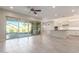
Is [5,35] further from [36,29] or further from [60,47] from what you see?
[60,47]

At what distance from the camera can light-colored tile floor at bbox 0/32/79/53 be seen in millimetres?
3441

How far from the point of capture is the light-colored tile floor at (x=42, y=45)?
344 centimetres

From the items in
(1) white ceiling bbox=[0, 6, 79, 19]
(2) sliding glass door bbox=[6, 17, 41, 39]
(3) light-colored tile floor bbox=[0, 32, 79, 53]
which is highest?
(1) white ceiling bbox=[0, 6, 79, 19]

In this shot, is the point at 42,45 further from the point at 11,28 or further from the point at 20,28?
the point at 11,28

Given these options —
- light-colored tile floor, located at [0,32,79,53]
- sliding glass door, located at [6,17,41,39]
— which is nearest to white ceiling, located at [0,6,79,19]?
sliding glass door, located at [6,17,41,39]

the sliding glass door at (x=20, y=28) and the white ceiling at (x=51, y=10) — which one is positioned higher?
the white ceiling at (x=51, y=10)

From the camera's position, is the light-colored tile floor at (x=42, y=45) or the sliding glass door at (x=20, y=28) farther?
the sliding glass door at (x=20, y=28)

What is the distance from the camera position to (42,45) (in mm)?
3568

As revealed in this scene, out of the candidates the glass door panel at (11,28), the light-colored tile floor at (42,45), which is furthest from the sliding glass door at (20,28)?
the light-colored tile floor at (42,45)

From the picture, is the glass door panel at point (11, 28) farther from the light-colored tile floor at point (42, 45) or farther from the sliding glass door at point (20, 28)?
the light-colored tile floor at point (42, 45)

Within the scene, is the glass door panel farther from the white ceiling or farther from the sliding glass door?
the white ceiling

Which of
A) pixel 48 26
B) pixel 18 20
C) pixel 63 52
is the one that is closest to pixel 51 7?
pixel 48 26
